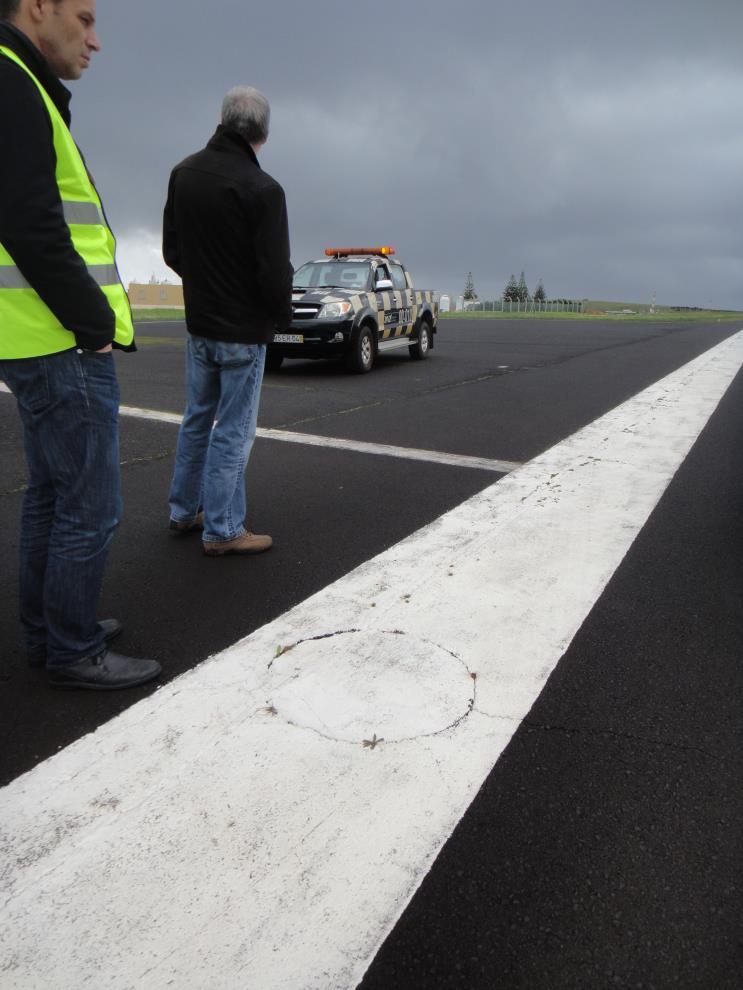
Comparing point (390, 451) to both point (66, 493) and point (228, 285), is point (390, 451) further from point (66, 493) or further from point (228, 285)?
point (66, 493)

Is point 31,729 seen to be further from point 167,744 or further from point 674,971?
point 674,971

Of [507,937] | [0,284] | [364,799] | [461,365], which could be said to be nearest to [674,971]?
[507,937]

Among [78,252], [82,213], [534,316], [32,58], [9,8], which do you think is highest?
[9,8]

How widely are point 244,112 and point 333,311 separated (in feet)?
24.9

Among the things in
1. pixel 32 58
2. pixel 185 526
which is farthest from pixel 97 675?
pixel 32 58

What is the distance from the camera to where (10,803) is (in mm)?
1827

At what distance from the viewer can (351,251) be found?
41.0 feet

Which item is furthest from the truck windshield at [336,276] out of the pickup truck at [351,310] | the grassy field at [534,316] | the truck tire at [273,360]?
the grassy field at [534,316]

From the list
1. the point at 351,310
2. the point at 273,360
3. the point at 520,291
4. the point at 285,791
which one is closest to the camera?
the point at 285,791

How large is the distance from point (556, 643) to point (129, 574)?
6.08 ft

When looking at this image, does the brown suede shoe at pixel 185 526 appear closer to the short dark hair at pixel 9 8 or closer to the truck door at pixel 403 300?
the short dark hair at pixel 9 8

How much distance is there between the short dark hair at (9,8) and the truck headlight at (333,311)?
29.1ft

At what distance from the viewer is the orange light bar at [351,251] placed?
12242 mm

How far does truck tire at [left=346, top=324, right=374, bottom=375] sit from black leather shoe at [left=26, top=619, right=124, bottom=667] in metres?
8.55
